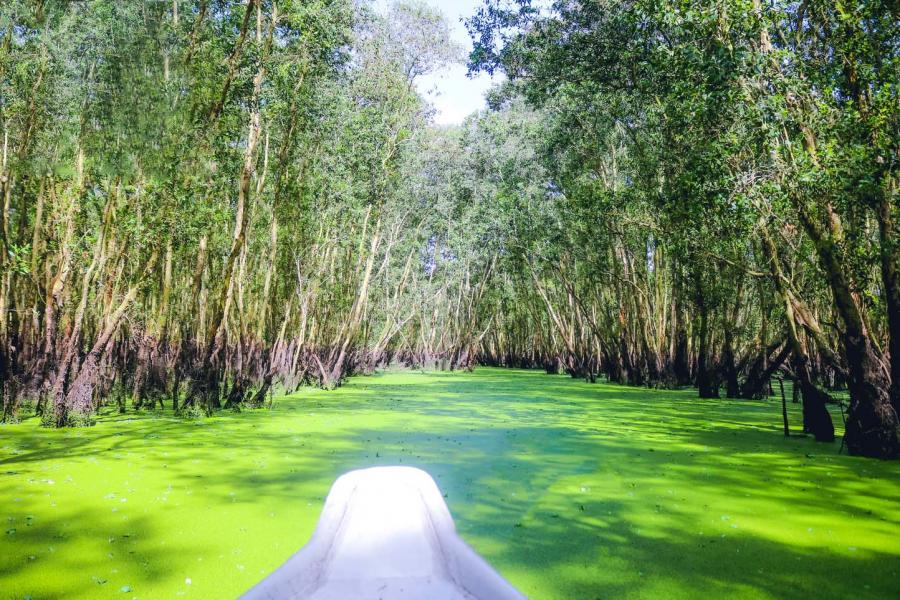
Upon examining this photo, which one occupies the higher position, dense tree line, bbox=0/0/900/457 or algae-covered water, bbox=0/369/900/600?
dense tree line, bbox=0/0/900/457

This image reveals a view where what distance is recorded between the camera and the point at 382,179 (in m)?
15.0

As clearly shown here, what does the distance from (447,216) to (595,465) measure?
20.0 meters

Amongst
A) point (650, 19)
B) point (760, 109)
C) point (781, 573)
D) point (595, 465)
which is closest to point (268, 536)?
point (781, 573)

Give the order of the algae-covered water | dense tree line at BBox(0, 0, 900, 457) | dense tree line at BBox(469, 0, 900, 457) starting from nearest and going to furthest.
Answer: the algae-covered water < dense tree line at BBox(469, 0, 900, 457) < dense tree line at BBox(0, 0, 900, 457)

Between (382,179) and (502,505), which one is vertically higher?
(382,179)

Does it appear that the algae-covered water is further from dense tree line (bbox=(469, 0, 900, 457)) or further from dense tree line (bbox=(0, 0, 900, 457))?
dense tree line (bbox=(0, 0, 900, 457))

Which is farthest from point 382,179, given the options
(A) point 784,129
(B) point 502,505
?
(B) point 502,505

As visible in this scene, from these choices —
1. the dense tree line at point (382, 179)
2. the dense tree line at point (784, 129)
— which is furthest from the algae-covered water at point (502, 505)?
the dense tree line at point (382, 179)

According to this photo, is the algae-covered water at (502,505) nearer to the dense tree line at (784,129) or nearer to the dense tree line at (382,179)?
the dense tree line at (784,129)

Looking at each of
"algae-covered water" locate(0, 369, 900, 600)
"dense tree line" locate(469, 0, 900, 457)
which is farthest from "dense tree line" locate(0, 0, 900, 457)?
"algae-covered water" locate(0, 369, 900, 600)

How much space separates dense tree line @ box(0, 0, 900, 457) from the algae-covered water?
1.51 metres

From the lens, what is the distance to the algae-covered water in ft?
8.98

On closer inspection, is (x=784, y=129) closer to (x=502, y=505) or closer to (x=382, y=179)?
(x=502, y=505)

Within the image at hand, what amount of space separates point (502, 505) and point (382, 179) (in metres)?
12.1
